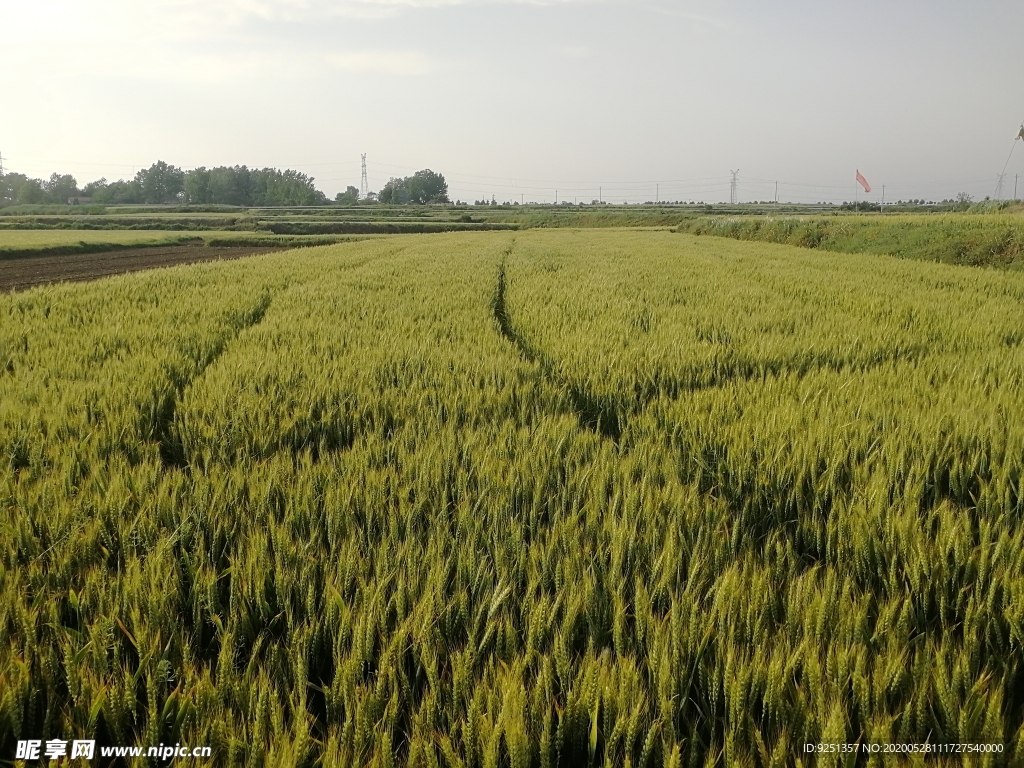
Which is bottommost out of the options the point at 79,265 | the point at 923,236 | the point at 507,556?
the point at 507,556

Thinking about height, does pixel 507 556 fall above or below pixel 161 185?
below

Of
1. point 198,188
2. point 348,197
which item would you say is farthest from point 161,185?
point 348,197

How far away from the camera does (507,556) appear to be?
1513 mm

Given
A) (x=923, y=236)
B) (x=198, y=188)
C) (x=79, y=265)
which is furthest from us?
(x=198, y=188)

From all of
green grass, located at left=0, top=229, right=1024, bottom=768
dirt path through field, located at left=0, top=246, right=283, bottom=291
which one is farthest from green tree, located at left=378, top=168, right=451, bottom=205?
green grass, located at left=0, top=229, right=1024, bottom=768

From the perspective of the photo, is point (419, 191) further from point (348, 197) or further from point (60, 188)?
point (60, 188)

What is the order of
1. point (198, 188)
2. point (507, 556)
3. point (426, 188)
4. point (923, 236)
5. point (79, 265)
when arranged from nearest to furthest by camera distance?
point (507, 556) < point (923, 236) < point (79, 265) < point (198, 188) < point (426, 188)

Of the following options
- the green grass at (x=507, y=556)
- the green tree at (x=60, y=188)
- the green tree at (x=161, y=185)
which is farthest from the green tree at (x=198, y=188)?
the green grass at (x=507, y=556)

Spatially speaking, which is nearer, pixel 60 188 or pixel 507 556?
pixel 507 556

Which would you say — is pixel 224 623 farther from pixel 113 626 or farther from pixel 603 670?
pixel 603 670

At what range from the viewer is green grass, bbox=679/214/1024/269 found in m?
15.0

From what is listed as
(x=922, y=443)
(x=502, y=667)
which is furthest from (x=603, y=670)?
(x=922, y=443)

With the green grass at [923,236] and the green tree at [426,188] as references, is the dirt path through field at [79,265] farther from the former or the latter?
the green tree at [426,188]

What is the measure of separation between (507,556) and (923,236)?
21945mm
